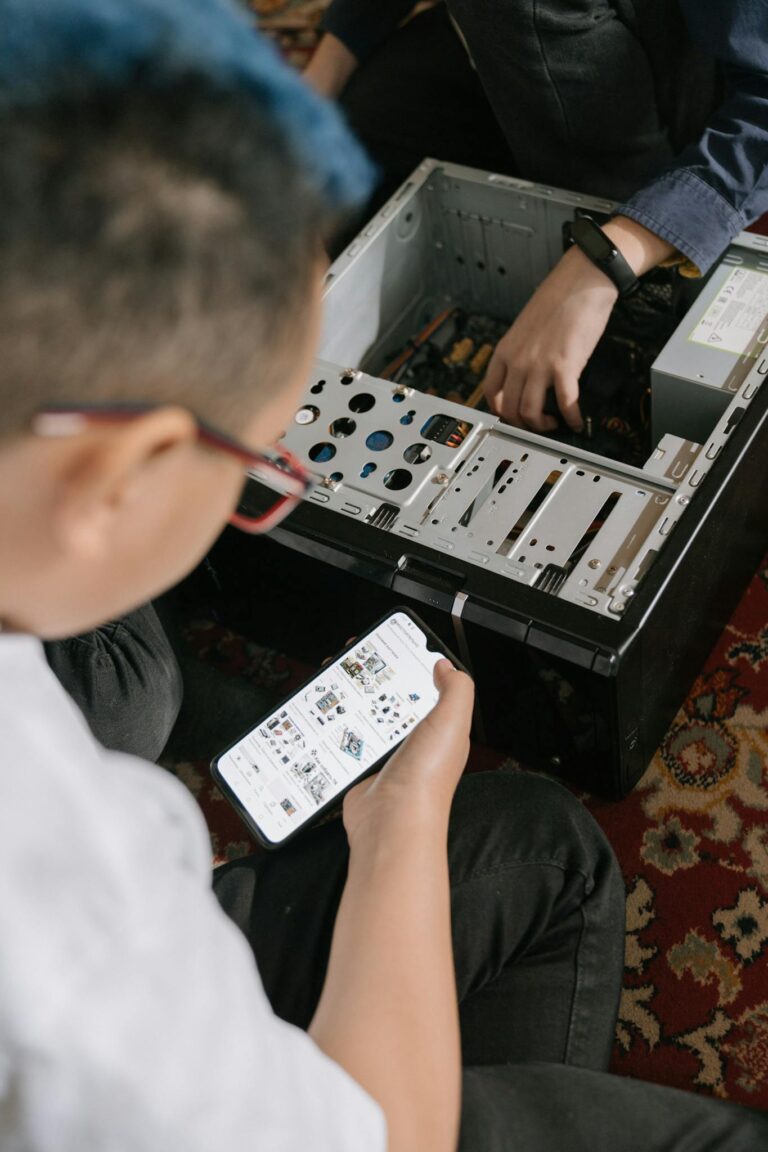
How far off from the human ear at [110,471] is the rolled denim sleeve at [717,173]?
2.39 ft

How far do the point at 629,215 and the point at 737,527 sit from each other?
32 centimetres

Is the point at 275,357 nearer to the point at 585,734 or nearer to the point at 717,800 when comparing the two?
the point at 585,734

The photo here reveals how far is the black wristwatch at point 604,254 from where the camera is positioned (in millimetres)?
951

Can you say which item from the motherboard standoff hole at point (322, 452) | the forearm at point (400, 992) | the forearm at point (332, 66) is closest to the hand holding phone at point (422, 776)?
the forearm at point (400, 992)

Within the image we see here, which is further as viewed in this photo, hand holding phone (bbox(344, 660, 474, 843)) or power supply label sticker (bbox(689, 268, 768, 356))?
power supply label sticker (bbox(689, 268, 768, 356))

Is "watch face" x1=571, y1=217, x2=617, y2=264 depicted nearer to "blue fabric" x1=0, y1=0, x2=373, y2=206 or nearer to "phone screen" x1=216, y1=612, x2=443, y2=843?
"phone screen" x1=216, y1=612, x2=443, y2=843

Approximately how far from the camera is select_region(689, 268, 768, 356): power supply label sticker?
36.3 inches

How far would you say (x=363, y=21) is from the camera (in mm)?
1377

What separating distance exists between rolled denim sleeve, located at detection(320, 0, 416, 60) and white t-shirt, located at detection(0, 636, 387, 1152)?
1.24 m

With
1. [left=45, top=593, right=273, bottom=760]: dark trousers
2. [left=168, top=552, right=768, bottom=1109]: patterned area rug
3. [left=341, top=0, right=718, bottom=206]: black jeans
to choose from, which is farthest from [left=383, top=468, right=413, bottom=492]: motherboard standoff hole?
[left=341, top=0, right=718, bottom=206]: black jeans

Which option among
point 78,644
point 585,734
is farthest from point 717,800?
point 78,644

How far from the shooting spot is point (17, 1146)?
385 millimetres

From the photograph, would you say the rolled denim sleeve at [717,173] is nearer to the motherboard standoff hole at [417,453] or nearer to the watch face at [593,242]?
the watch face at [593,242]

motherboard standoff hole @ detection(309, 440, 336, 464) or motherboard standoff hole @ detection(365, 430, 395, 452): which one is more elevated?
motherboard standoff hole @ detection(365, 430, 395, 452)
